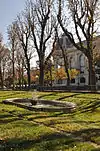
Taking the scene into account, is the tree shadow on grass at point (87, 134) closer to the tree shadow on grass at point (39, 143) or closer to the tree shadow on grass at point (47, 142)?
the tree shadow on grass at point (47, 142)

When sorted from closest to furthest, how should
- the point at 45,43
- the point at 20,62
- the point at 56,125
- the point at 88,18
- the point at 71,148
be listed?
the point at 71,148
the point at 56,125
the point at 88,18
the point at 45,43
the point at 20,62

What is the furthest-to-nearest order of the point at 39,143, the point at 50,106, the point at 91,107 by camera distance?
the point at 50,106, the point at 91,107, the point at 39,143

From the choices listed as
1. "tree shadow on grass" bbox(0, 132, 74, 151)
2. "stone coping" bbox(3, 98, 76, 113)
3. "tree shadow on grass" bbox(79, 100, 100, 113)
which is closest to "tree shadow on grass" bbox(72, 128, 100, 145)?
"tree shadow on grass" bbox(0, 132, 74, 151)

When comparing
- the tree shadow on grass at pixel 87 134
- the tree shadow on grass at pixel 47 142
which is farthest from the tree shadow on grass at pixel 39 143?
the tree shadow on grass at pixel 87 134

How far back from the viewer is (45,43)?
48094 millimetres

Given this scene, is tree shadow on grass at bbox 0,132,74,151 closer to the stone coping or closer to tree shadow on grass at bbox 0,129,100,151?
tree shadow on grass at bbox 0,129,100,151

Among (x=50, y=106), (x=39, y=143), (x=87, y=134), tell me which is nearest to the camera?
(x=39, y=143)

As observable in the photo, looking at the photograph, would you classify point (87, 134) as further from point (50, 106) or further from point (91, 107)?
point (50, 106)

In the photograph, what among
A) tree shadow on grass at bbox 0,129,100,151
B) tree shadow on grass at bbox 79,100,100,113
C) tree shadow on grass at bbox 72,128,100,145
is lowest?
tree shadow on grass at bbox 72,128,100,145

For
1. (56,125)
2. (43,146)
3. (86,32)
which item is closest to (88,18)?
(86,32)

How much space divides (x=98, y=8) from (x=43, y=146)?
97.2ft

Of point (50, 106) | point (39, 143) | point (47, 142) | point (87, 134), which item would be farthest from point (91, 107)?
point (39, 143)

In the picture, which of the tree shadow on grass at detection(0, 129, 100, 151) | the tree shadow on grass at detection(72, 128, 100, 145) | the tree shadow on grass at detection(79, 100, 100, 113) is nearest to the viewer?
the tree shadow on grass at detection(0, 129, 100, 151)

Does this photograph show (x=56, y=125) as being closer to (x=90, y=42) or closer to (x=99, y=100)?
(x=99, y=100)
